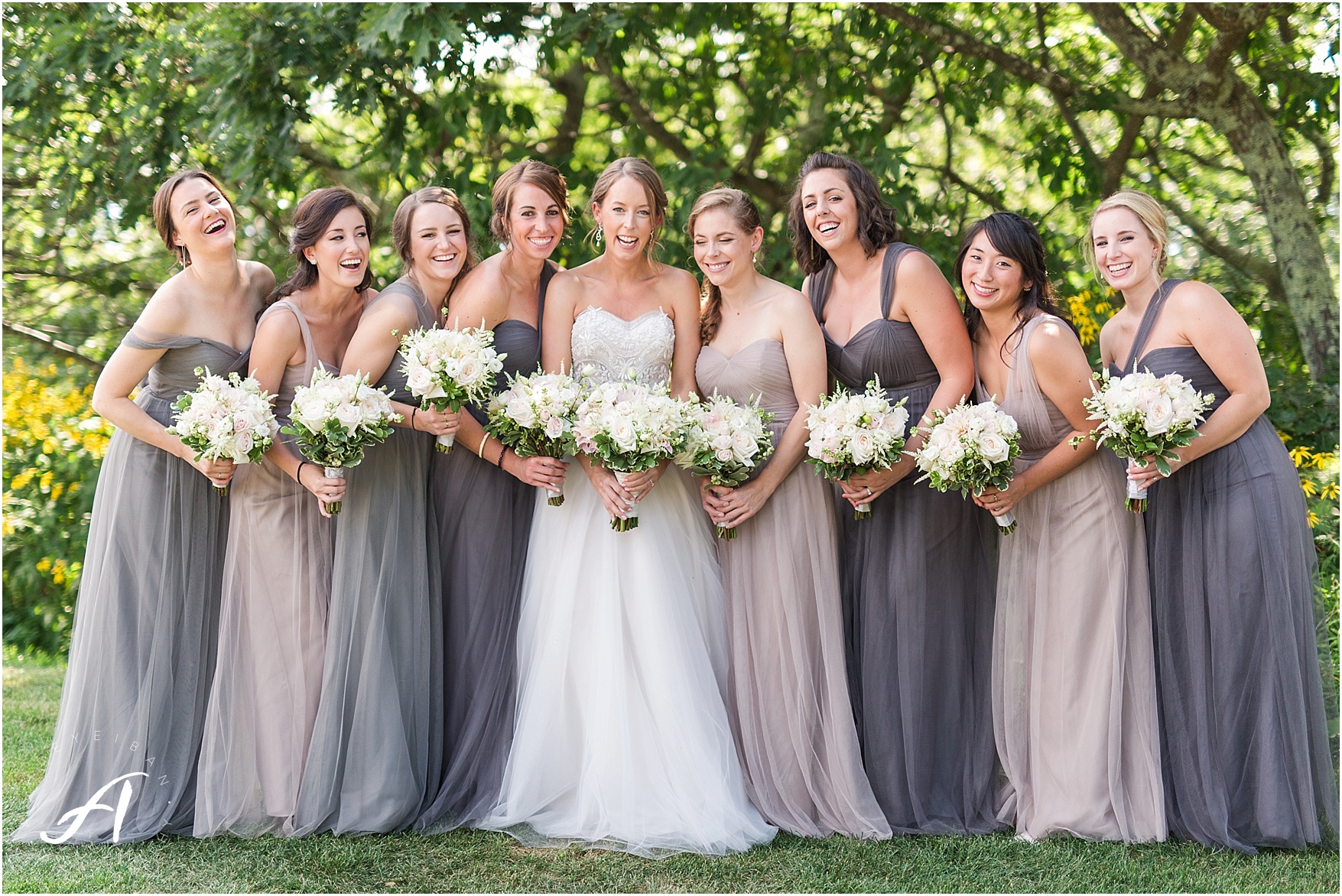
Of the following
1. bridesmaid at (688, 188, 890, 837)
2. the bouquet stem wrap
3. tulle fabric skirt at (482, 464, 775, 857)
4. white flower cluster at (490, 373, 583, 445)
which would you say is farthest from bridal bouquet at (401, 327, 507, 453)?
bridesmaid at (688, 188, 890, 837)

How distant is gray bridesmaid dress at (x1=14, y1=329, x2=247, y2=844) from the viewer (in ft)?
15.0

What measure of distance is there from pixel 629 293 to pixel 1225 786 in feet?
10.8

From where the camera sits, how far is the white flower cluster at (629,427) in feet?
14.4

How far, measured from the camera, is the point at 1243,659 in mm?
4379

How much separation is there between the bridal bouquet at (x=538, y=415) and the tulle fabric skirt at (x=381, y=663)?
22.5 inches

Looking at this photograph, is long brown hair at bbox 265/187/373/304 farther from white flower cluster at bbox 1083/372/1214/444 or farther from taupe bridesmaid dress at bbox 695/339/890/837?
white flower cluster at bbox 1083/372/1214/444

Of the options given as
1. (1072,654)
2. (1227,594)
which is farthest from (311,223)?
(1227,594)

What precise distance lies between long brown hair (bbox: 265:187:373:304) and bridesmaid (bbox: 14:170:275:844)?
10.5 inches

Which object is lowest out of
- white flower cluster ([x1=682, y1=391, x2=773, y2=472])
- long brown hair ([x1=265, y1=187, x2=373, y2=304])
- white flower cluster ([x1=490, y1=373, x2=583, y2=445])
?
white flower cluster ([x1=682, y1=391, x2=773, y2=472])

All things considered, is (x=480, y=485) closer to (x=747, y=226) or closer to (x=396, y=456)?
(x=396, y=456)

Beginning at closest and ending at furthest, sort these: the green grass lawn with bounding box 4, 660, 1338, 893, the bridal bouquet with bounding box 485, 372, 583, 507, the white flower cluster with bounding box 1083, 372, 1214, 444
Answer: the green grass lawn with bounding box 4, 660, 1338, 893, the white flower cluster with bounding box 1083, 372, 1214, 444, the bridal bouquet with bounding box 485, 372, 583, 507

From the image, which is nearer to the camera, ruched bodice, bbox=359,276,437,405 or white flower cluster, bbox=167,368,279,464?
white flower cluster, bbox=167,368,279,464

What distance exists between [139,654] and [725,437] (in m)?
2.72

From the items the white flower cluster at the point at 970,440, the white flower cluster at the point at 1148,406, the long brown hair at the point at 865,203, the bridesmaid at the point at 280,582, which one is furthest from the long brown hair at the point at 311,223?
the white flower cluster at the point at 1148,406
